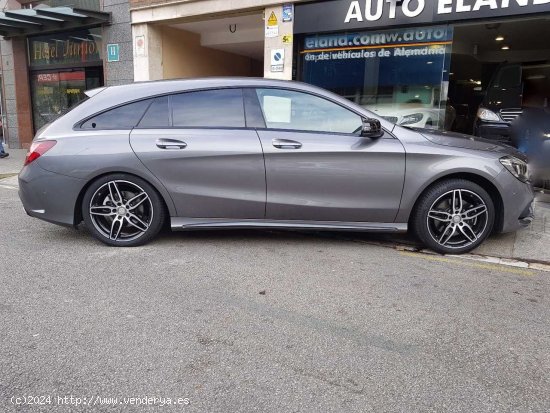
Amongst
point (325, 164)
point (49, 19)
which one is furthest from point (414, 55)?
point (49, 19)

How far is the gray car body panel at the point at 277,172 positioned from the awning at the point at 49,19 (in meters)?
8.12

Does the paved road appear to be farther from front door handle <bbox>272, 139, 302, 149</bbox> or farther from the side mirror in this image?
the side mirror

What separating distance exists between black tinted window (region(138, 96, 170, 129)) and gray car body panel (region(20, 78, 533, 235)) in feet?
0.35

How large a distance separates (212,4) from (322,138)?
716 cm

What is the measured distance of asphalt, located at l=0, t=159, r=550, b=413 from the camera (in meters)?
2.44

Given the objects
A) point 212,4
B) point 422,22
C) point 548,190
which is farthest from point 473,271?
point 212,4

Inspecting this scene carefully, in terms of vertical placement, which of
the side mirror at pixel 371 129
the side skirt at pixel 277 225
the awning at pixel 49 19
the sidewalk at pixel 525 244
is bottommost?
the sidewalk at pixel 525 244

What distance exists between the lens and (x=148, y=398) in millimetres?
2377

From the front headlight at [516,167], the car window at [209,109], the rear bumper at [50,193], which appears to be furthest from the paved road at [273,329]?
the car window at [209,109]

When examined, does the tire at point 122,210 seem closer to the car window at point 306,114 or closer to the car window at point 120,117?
the car window at point 120,117

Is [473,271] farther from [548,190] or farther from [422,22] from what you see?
[422,22]

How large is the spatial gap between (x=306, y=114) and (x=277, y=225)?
114cm

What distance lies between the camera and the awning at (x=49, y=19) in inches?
441

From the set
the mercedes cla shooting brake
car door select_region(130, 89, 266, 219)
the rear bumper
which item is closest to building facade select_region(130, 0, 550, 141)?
the mercedes cla shooting brake
